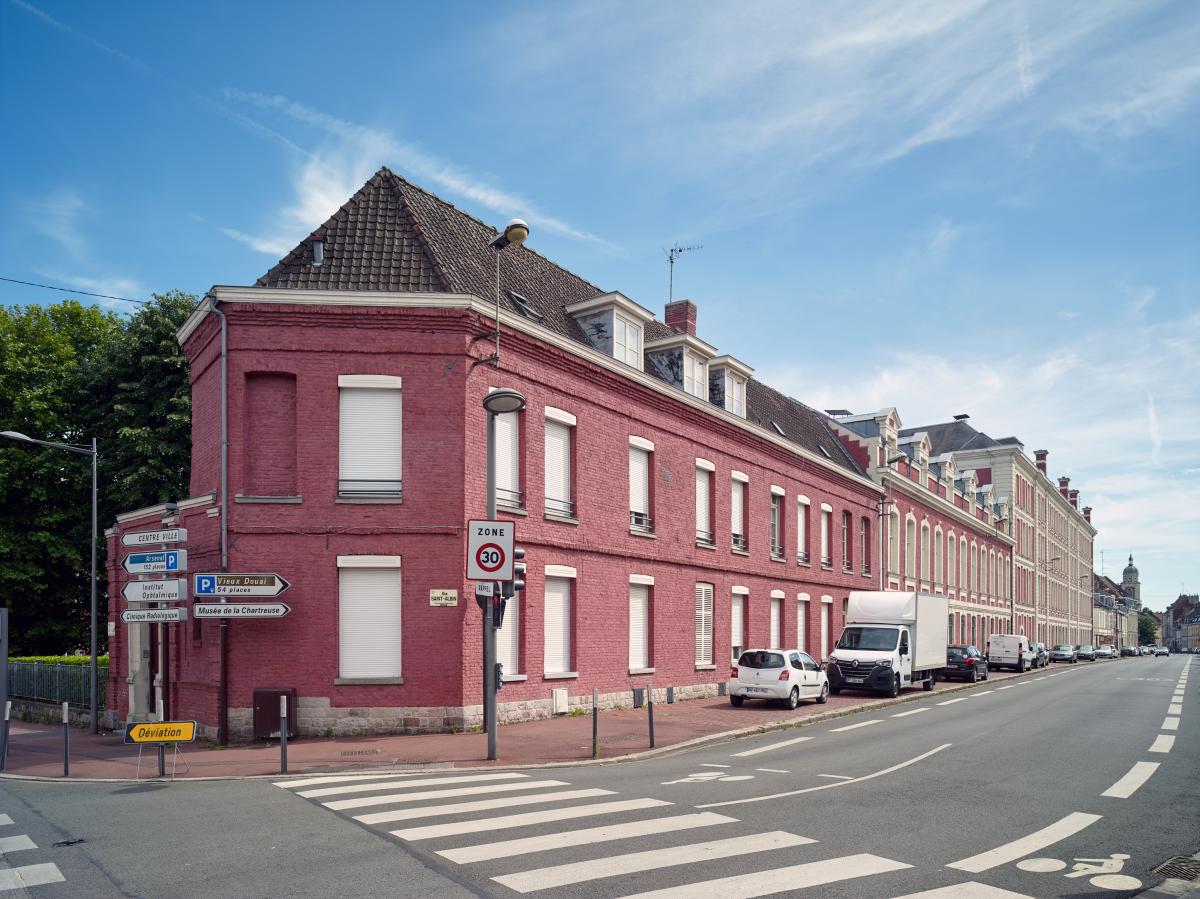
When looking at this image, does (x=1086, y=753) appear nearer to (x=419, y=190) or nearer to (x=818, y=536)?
(x=419, y=190)

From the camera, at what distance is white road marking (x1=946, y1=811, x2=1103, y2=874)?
8.27 m

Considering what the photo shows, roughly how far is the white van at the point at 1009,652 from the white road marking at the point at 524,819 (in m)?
43.3

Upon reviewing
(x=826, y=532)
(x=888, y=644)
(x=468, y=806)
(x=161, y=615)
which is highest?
(x=826, y=532)

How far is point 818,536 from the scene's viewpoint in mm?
37719

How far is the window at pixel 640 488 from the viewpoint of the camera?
83.6 feet

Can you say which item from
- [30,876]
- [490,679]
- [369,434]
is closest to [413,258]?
[369,434]

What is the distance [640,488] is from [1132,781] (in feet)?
48.9

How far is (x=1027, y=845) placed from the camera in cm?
905

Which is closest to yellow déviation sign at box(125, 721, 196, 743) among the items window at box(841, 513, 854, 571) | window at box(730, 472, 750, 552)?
→ window at box(730, 472, 750, 552)

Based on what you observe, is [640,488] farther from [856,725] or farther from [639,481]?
[856,725]

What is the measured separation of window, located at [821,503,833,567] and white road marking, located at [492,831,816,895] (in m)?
29.8

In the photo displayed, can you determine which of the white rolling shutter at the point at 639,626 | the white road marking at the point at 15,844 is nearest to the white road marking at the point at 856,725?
the white rolling shutter at the point at 639,626

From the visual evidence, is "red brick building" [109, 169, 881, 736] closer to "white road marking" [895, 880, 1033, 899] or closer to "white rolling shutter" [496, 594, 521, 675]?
"white rolling shutter" [496, 594, 521, 675]

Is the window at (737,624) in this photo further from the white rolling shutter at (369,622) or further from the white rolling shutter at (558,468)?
the white rolling shutter at (369,622)
